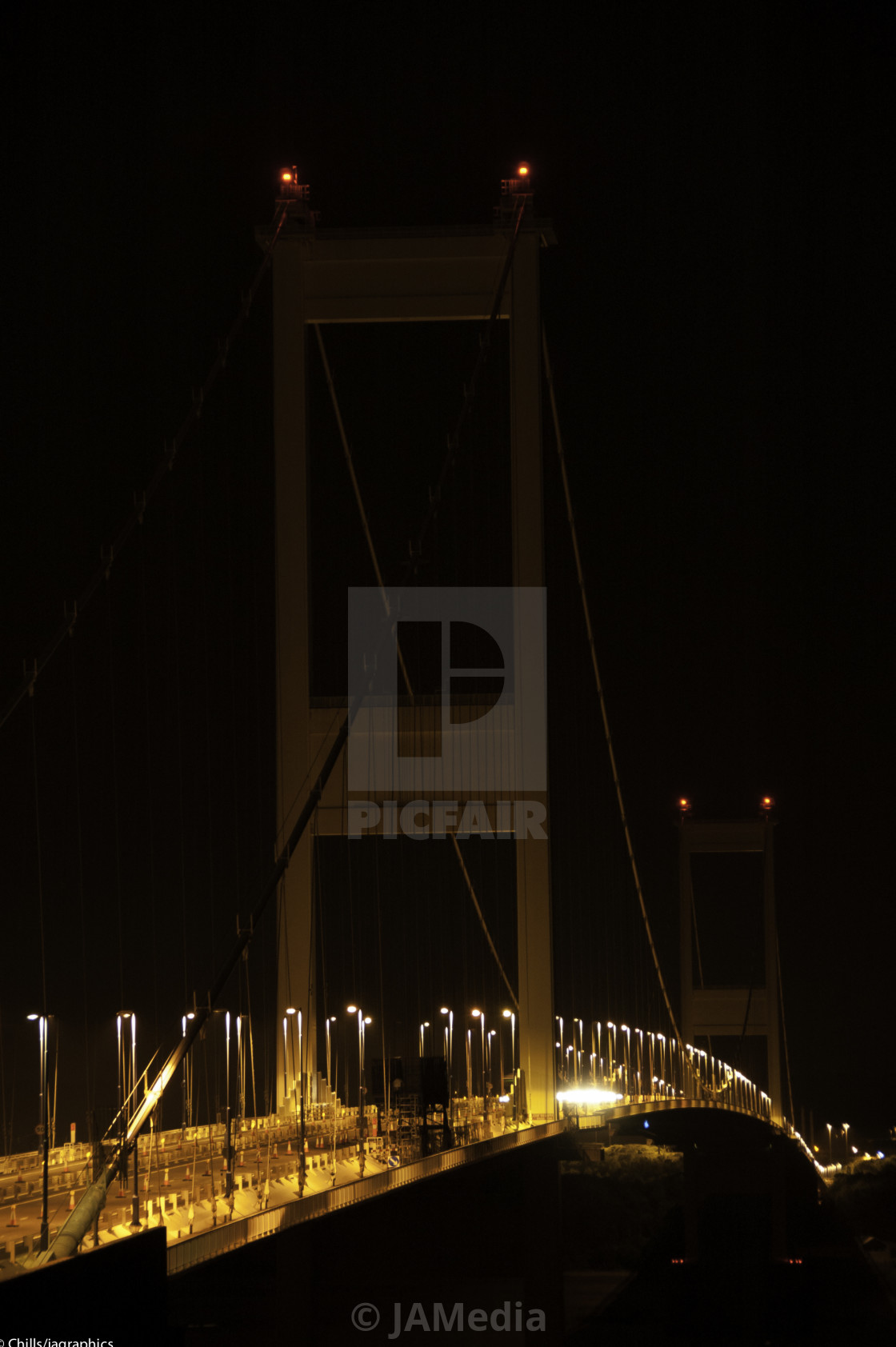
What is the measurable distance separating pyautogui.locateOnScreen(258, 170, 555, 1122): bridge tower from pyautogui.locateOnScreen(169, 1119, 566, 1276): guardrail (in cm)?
179

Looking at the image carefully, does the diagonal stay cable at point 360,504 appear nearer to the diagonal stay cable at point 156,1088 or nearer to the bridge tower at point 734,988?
the diagonal stay cable at point 156,1088

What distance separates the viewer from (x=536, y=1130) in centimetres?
1341

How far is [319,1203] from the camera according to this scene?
27.9ft

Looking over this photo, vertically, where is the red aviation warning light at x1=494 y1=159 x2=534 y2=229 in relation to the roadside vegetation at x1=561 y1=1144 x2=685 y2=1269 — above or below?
above

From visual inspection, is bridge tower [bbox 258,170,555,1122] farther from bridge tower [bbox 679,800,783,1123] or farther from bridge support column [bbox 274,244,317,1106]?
bridge tower [bbox 679,800,783,1123]

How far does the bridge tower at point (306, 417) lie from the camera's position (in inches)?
543

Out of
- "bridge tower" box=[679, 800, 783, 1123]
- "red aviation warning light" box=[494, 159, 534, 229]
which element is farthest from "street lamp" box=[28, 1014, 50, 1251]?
"bridge tower" box=[679, 800, 783, 1123]

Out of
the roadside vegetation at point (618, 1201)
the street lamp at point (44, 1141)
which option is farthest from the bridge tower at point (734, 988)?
the street lamp at point (44, 1141)

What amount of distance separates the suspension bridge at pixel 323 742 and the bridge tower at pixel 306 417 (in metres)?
0.03

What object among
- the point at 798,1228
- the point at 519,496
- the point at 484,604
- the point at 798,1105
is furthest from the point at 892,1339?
the point at 798,1105

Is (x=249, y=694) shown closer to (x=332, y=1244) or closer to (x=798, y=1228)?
(x=332, y=1244)

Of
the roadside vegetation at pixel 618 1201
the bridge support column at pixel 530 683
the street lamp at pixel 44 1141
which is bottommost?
the roadside vegetation at pixel 618 1201

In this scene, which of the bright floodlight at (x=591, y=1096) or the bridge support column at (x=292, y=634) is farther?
the bright floodlight at (x=591, y=1096)

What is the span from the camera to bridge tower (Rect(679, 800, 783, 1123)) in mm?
35562
